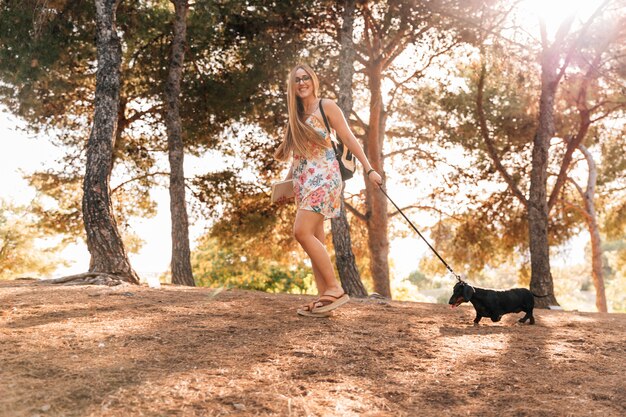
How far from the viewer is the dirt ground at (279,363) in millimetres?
3260

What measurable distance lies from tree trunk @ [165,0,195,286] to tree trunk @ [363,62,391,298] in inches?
200

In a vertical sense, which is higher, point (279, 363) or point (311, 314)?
point (311, 314)

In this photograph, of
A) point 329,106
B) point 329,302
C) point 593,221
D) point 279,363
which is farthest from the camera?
point 593,221

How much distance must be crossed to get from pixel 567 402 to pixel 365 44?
12923 millimetres

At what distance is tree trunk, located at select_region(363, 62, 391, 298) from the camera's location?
1520cm

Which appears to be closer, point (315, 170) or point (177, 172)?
point (315, 170)

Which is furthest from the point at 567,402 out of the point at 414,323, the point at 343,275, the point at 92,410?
the point at 343,275

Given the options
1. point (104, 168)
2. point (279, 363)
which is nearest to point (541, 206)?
point (104, 168)

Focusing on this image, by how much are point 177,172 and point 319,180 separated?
701 cm

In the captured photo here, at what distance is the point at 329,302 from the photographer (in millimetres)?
5484

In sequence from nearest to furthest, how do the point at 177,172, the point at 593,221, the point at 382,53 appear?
the point at 177,172
the point at 382,53
the point at 593,221

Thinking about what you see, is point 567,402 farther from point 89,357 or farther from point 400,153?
point 400,153

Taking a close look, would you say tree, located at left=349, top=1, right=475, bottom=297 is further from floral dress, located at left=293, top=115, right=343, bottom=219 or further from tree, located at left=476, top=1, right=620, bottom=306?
floral dress, located at left=293, top=115, right=343, bottom=219

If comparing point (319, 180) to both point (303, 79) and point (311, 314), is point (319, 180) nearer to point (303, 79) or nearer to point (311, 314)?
point (303, 79)
